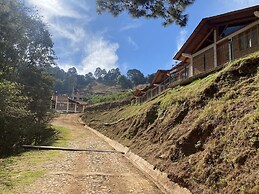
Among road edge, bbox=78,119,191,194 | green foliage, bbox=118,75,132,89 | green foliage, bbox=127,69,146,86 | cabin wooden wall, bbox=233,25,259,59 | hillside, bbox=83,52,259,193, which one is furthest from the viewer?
green foliage, bbox=127,69,146,86

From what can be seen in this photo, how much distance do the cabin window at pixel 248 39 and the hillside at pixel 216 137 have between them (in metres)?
5.30

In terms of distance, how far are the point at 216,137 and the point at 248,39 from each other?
9.96m

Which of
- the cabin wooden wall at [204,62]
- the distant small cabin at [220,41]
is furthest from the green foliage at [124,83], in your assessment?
the cabin wooden wall at [204,62]

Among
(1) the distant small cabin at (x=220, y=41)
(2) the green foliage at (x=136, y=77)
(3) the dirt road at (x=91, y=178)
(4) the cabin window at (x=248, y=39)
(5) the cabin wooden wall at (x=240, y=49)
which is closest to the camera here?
(3) the dirt road at (x=91, y=178)

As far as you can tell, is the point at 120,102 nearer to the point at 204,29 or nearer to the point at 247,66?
the point at 204,29

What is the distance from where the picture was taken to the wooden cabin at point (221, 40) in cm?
1452

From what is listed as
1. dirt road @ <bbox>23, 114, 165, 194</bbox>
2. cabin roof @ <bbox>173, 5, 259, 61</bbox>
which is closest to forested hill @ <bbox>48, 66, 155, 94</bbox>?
cabin roof @ <bbox>173, 5, 259, 61</bbox>

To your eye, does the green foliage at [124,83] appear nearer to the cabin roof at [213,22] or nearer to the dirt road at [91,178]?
the cabin roof at [213,22]

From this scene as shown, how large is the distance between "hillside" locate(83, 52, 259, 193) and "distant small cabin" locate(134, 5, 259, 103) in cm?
418

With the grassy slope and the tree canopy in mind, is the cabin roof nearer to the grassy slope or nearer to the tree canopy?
the tree canopy

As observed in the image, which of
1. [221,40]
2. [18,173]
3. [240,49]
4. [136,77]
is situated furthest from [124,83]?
[18,173]

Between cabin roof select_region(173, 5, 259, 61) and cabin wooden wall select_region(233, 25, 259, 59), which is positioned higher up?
cabin roof select_region(173, 5, 259, 61)

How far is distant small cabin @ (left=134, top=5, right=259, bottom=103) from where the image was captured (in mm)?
14484

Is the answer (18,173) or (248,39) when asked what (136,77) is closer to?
(248,39)
